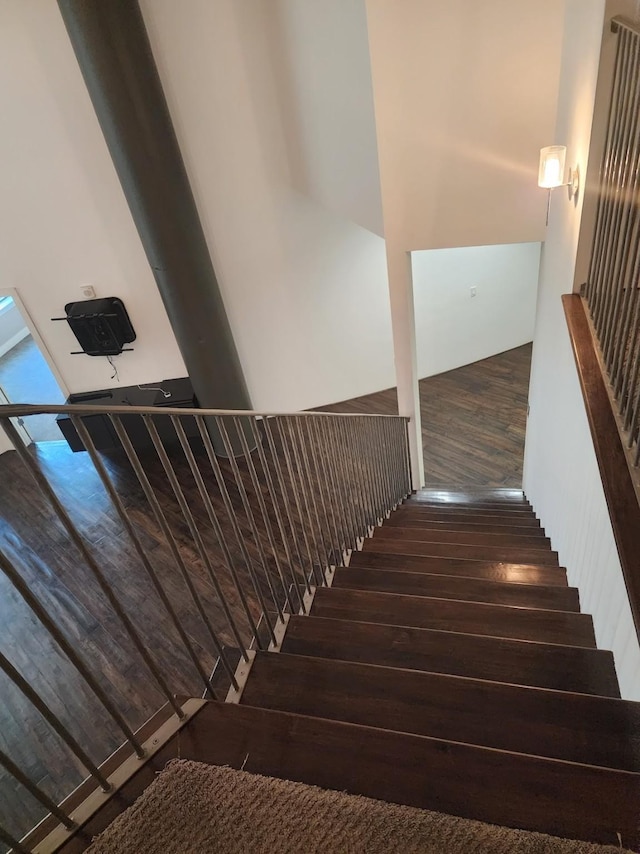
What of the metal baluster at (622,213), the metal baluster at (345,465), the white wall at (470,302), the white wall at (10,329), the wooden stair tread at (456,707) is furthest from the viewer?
the white wall at (10,329)

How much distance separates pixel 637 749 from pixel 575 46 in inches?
118

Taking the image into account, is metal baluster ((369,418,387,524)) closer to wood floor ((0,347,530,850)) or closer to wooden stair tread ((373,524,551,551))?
wooden stair tread ((373,524,551,551))

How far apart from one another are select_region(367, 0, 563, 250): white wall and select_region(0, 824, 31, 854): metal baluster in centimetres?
362

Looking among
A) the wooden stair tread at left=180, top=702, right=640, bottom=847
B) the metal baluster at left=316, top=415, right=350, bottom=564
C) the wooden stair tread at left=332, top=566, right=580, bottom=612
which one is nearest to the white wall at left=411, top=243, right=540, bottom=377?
the metal baluster at left=316, top=415, right=350, bottom=564

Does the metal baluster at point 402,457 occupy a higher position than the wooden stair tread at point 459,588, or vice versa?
the wooden stair tread at point 459,588

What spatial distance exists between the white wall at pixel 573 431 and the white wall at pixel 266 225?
1.44 metres

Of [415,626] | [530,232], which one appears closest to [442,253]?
[530,232]

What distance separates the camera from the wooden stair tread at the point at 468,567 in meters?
2.22

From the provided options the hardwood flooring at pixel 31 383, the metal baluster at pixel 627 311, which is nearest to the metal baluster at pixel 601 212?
the metal baluster at pixel 627 311

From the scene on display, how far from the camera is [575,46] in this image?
2.39 metres

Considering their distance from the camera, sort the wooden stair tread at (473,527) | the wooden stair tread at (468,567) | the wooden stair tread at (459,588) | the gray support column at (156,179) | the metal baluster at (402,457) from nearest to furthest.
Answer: the wooden stair tread at (459,588) < the wooden stair tread at (468,567) < the wooden stair tread at (473,527) < the gray support column at (156,179) < the metal baluster at (402,457)

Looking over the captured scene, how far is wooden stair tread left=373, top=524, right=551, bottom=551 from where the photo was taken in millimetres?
2709

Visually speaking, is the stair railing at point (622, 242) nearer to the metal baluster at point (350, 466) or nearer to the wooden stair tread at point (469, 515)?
the metal baluster at point (350, 466)

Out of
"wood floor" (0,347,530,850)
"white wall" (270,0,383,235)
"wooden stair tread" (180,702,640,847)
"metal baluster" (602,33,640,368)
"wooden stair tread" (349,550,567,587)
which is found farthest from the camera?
"white wall" (270,0,383,235)
